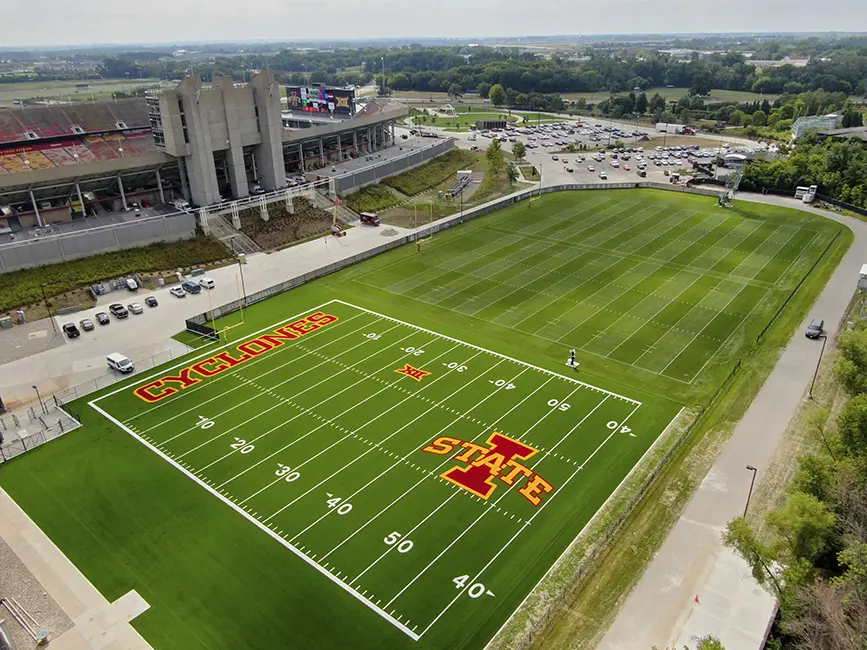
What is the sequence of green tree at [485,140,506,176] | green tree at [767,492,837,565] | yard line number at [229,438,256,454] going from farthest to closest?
green tree at [485,140,506,176], yard line number at [229,438,256,454], green tree at [767,492,837,565]

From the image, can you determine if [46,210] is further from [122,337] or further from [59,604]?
[59,604]

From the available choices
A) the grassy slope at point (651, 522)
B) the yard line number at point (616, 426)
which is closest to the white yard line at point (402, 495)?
the yard line number at point (616, 426)

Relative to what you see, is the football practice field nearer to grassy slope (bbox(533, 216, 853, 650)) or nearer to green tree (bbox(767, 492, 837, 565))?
grassy slope (bbox(533, 216, 853, 650))

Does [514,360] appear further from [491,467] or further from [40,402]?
[40,402]

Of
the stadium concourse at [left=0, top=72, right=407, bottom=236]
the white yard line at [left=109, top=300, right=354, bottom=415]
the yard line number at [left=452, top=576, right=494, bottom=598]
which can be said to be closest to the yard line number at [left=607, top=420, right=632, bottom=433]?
the yard line number at [left=452, top=576, right=494, bottom=598]

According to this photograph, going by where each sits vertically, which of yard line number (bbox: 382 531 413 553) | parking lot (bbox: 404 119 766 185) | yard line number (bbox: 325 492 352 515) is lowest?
parking lot (bbox: 404 119 766 185)

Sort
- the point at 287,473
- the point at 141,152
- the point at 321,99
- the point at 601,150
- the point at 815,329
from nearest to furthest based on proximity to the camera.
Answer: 1. the point at 287,473
2. the point at 815,329
3. the point at 141,152
4. the point at 321,99
5. the point at 601,150

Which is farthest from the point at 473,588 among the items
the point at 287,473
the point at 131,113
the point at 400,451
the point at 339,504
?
the point at 131,113
